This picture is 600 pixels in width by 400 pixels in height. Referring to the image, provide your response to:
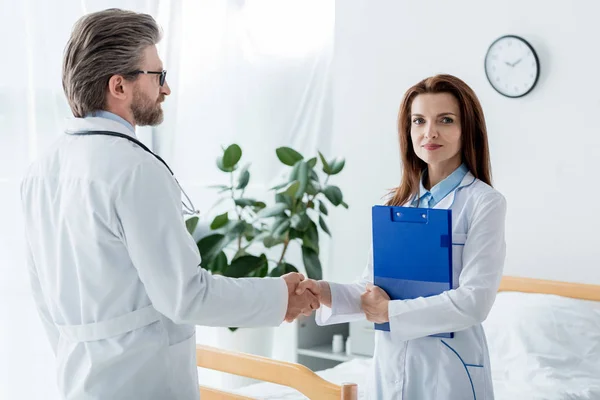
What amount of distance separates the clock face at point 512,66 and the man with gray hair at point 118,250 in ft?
6.34

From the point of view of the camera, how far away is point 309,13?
4.10 m

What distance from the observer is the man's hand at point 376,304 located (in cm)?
186

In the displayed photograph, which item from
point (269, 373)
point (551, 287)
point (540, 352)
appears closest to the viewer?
point (269, 373)

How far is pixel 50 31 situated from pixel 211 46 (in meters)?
1.10

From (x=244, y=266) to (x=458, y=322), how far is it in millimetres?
1961

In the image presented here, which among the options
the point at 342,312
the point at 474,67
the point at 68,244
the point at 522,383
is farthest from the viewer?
the point at 474,67

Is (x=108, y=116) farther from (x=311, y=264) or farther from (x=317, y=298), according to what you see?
(x=311, y=264)

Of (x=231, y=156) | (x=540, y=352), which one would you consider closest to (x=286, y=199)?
(x=231, y=156)

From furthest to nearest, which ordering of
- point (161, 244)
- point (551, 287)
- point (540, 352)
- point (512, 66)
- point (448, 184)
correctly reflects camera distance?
point (512, 66) → point (551, 287) → point (540, 352) → point (448, 184) → point (161, 244)

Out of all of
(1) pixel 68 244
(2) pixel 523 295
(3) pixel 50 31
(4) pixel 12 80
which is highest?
(3) pixel 50 31

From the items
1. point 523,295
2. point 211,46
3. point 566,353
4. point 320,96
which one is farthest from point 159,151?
point 566,353

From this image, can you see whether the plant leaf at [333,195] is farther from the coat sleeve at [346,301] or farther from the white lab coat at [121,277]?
the white lab coat at [121,277]

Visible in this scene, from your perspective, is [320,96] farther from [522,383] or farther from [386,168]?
[522,383]

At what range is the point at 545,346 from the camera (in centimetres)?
291
